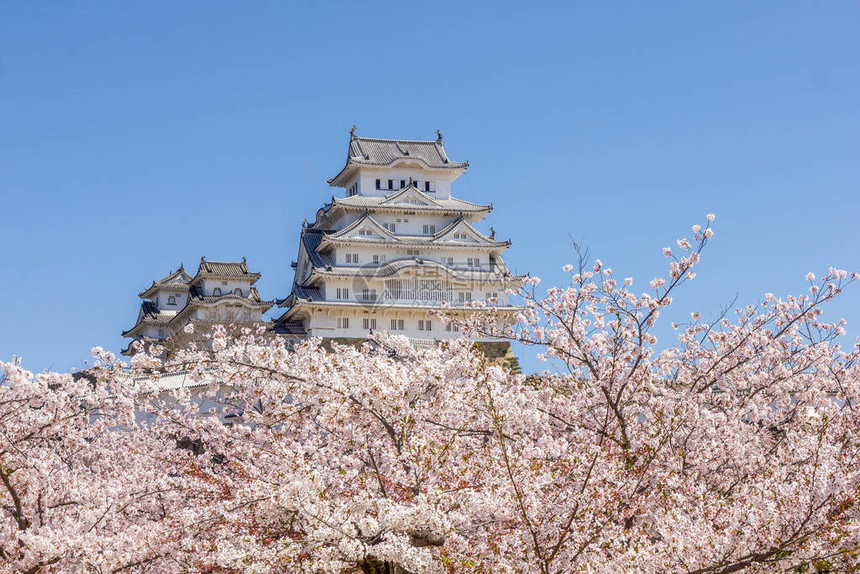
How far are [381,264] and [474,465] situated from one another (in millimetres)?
48544

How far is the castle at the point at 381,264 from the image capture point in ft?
188

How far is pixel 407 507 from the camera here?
889 centimetres

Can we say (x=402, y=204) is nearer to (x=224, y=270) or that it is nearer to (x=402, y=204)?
(x=402, y=204)

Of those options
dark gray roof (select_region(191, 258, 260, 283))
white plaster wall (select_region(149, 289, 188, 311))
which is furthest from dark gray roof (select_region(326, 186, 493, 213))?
white plaster wall (select_region(149, 289, 188, 311))

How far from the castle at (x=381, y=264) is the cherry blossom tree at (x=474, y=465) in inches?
1558

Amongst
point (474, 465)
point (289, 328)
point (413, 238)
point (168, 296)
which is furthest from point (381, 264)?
point (474, 465)

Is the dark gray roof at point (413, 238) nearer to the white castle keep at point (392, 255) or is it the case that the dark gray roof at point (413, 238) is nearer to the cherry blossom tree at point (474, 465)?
the white castle keep at point (392, 255)

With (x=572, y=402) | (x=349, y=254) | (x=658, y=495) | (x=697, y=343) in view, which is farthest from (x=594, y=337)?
(x=349, y=254)

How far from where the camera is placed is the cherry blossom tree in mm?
9430

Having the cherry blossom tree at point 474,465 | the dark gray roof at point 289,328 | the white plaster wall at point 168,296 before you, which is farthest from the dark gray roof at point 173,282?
the cherry blossom tree at point 474,465

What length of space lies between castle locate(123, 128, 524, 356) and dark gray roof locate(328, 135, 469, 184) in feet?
0.22

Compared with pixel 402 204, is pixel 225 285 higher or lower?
lower

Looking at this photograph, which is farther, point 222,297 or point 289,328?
point 222,297

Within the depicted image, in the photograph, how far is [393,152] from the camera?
6431 cm
